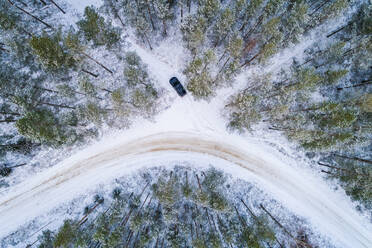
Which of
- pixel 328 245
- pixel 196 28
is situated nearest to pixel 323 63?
pixel 196 28

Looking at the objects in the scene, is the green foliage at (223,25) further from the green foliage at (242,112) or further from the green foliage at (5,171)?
the green foliage at (5,171)

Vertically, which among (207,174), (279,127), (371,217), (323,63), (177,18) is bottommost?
(371,217)

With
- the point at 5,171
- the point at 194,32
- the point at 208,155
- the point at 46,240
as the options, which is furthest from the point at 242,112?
the point at 5,171

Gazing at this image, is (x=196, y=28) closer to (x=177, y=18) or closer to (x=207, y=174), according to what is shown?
(x=177, y=18)

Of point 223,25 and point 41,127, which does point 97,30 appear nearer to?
point 41,127

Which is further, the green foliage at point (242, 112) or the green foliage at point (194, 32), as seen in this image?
the green foliage at point (242, 112)

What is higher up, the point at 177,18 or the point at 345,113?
the point at 177,18

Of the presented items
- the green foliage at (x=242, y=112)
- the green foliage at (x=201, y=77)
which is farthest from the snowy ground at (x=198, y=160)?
the green foliage at (x=201, y=77)
